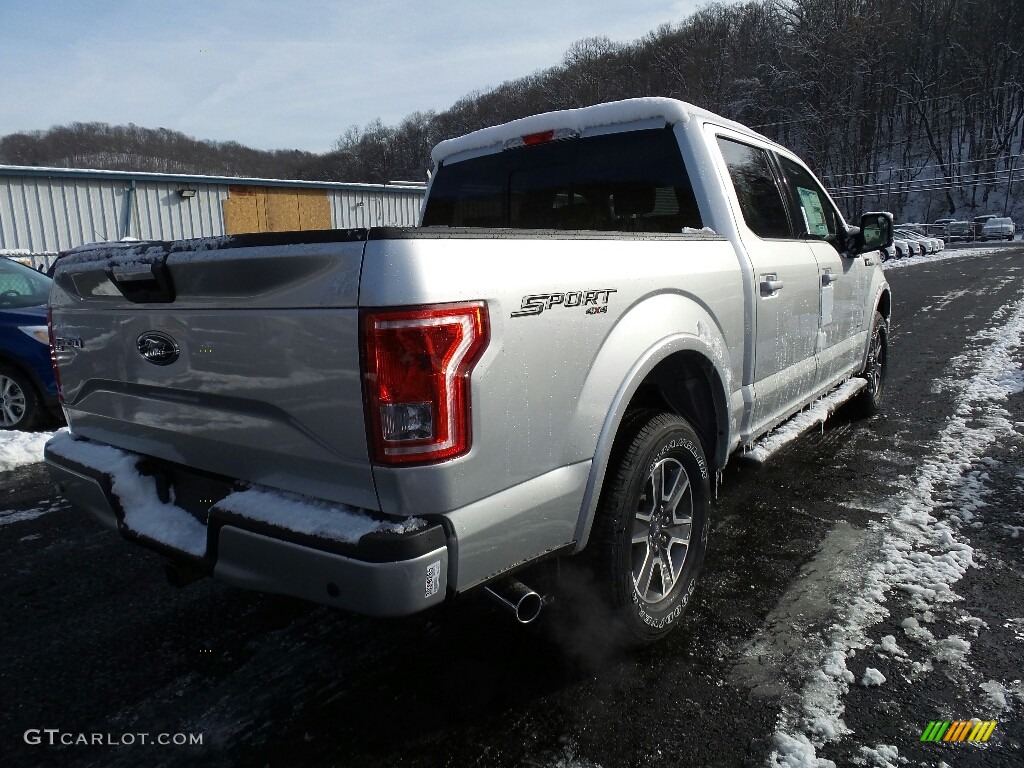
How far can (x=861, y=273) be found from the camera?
504cm

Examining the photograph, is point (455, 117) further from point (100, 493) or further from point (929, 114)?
point (100, 493)

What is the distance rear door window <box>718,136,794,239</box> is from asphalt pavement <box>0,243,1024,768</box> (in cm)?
160

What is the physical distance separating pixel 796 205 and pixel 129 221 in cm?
1924

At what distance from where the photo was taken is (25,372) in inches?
229

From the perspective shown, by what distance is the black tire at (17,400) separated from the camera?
5820 mm

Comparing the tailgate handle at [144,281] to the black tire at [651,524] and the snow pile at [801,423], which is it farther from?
the snow pile at [801,423]

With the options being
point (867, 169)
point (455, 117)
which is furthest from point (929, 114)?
point (455, 117)

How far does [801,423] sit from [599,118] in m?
2.08

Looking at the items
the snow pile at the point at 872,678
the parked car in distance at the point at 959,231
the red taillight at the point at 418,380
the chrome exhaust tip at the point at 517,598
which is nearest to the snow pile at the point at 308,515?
the red taillight at the point at 418,380

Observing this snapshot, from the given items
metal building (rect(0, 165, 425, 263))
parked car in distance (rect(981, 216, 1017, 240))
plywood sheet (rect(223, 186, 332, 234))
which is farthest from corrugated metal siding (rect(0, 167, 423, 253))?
parked car in distance (rect(981, 216, 1017, 240))

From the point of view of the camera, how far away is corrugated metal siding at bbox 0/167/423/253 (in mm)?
16766

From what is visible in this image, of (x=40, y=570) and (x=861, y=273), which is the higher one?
(x=861, y=273)

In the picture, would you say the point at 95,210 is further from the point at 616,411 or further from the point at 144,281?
the point at 616,411

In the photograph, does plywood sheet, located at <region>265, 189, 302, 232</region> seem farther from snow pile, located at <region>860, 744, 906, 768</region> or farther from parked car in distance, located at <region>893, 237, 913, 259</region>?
parked car in distance, located at <region>893, 237, 913, 259</region>
